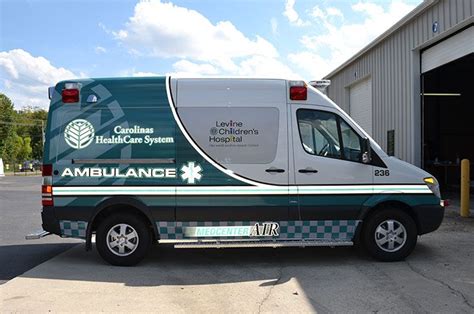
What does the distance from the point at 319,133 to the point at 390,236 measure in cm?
183

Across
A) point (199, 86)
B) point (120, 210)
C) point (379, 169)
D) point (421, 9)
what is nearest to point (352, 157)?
point (379, 169)

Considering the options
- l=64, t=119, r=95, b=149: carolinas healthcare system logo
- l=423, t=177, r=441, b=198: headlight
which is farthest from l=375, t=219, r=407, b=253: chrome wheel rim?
l=64, t=119, r=95, b=149: carolinas healthcare system logo

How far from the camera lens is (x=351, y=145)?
664cm

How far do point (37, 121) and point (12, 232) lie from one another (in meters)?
97.3

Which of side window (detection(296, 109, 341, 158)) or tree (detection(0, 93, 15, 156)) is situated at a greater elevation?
tree (detection(0, 93, 15, 156))

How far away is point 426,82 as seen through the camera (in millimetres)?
20719

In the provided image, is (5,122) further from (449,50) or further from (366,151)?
(366,151)

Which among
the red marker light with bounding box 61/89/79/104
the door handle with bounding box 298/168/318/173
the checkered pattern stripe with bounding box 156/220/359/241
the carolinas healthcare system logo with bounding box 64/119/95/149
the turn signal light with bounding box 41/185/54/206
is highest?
the red marker light with bounding box 61/89/79/104

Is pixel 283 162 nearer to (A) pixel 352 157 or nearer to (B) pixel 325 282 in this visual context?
(A) pixel 352 157

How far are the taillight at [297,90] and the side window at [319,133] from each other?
0.67 feet

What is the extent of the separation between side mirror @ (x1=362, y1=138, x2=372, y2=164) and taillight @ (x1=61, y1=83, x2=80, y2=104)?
4.19 meters

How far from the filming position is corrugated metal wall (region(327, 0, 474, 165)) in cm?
1113

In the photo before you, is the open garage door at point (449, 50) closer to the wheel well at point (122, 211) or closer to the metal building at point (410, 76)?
the metal building at point (410, 76)

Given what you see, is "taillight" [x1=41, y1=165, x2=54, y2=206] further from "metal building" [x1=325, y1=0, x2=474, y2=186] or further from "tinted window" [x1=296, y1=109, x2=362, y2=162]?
"metal building" [x1=325, y1=0, x2=474, y2=186]
